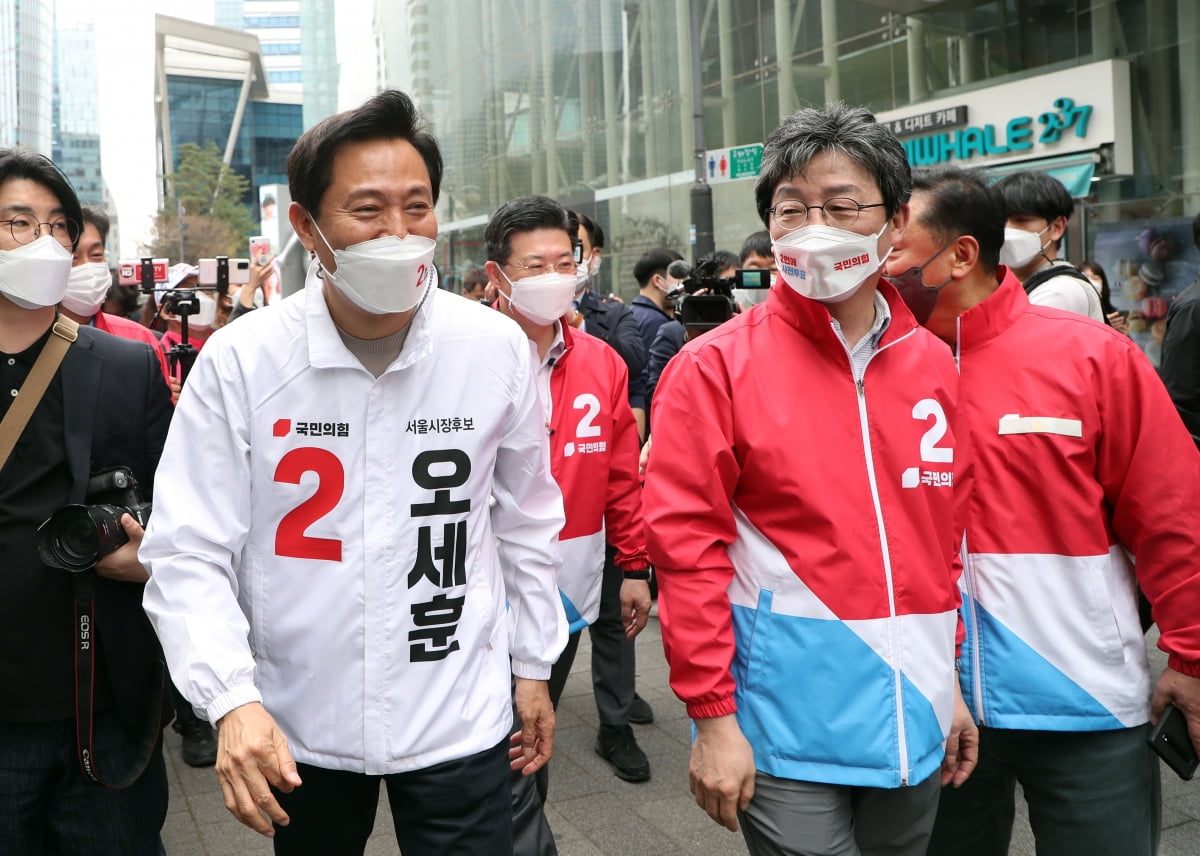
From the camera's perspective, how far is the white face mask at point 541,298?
411 centimetres

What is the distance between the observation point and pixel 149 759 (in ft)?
8.55

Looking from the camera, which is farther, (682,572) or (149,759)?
(149,759)

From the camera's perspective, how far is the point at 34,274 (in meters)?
2.64

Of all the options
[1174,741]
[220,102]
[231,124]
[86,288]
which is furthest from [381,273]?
[220,102]

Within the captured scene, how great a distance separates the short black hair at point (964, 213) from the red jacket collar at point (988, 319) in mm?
115

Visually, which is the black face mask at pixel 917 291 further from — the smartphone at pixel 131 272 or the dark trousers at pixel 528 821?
the smartphone at pixel 131 272

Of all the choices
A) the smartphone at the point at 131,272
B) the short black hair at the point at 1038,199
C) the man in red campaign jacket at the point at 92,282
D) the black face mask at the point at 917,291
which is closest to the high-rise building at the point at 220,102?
the smartphone at the point at 131,272

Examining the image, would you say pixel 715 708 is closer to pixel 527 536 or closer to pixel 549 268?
pixel 527 536

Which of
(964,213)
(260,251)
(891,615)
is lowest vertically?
(891,615)

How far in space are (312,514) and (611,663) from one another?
283 cm

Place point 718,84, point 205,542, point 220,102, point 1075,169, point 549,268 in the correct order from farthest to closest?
point 220,102 → point 718,84 → point 1075,169 → point 549,268 → point 205,542

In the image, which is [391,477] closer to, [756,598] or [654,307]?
[756,598]

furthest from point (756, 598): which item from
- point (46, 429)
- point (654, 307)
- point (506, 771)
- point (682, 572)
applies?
point (654, 307)

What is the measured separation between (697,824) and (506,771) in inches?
80.0
